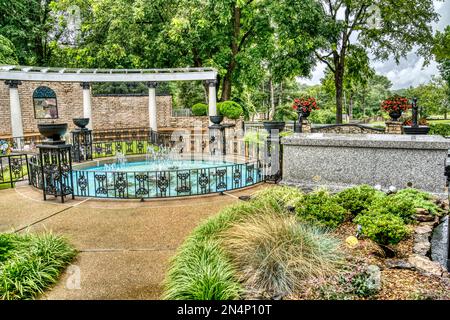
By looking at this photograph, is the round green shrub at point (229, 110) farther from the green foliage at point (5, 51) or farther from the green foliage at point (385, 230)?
the green foliage at point (385, 230)

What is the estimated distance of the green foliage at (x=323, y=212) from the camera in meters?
5.77

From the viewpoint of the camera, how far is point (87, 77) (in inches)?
738

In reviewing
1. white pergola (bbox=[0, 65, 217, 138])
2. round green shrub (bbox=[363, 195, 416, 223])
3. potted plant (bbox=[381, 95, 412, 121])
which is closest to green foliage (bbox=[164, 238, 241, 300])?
round green shrub (bbox=[363, 195, 416, 223])

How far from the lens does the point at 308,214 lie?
19.5 ft

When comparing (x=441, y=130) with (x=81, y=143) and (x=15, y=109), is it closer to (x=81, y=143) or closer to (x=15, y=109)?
(x=81, y=143)

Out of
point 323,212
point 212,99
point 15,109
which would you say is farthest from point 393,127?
point 15,109

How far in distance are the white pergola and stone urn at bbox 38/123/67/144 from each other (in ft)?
36.2

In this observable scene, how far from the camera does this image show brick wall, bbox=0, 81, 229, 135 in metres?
20.4

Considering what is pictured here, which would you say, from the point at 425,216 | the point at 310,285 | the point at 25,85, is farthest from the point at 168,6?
the point at 310,285

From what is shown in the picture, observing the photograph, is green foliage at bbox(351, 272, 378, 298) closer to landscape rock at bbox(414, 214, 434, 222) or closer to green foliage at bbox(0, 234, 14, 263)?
landscape rock at bbox(414, 214, 434, 222)

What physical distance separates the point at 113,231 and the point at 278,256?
3308mm

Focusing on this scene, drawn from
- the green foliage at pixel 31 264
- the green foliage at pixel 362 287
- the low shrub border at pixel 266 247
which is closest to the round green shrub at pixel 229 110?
the low shrub border at pixel 266 247

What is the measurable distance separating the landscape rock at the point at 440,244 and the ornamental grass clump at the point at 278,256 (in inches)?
66.4
